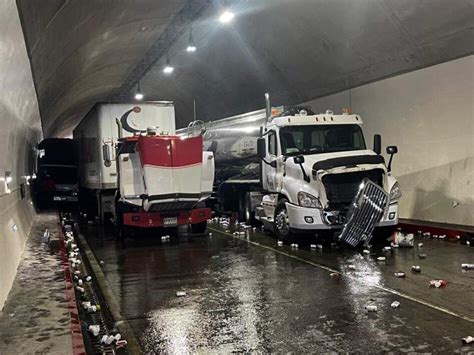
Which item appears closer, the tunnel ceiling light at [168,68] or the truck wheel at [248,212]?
the truck wheel at [248,212]

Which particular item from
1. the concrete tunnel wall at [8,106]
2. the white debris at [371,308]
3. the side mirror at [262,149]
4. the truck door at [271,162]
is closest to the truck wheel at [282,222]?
the truck door at [271,162]

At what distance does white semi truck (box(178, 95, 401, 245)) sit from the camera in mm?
11070

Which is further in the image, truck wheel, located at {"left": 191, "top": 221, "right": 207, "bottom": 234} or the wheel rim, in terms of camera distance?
truck wheel, located at {"left": 191, "top": 221, "right": 207, "bottom": 234}

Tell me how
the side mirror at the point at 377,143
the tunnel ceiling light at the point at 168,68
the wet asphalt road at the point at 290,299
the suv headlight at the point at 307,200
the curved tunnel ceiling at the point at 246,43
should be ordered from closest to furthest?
the wet asphalt road at the point at 290,299, the curved tunnel ceiling at the point at 246,43, the suv headlight at the point at 307,200, the side mirror at the point at 377,143, the tunnel ceiling light at the point at 168,68

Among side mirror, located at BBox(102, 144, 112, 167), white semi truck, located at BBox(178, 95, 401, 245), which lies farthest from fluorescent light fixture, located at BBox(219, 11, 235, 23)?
side mirror, located at BBox(102, 144, 112, 167)

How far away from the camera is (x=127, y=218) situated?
1277 centimetres

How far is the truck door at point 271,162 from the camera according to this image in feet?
42.6

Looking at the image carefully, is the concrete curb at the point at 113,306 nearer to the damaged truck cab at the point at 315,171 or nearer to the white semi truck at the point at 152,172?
the white semi truck at the point at 152,172

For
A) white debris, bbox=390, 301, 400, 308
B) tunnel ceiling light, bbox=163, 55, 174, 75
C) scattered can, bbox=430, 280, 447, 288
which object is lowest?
white debris, bbox=390, 301, 400, 308

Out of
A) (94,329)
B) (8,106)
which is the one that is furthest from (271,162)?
(94,329)

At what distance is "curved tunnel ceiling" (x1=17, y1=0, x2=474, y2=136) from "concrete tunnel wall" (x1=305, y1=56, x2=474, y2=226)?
47cm

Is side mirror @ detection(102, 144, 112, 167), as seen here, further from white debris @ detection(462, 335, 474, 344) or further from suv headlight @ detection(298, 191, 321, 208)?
white debris @ detection(462, 335, 474, 344)

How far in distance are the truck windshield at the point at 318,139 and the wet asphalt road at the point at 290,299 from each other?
96.2 inches

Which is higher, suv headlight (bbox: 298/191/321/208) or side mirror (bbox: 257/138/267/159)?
side mirror (bbox: 257/138/267/159)
